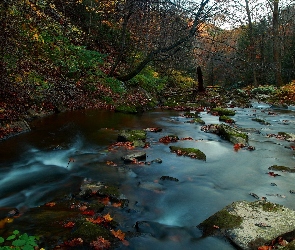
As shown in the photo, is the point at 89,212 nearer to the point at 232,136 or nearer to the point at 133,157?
the point at 133,157

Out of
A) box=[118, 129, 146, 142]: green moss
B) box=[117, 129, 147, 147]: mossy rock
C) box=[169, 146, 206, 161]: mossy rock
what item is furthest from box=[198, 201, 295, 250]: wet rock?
box=[118, 129, 146, 142]: green moss

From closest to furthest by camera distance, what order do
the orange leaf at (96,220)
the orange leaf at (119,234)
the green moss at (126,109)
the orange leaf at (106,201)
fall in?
the orange leaf at (119,234) < the orange leaf at (96,220) < the orange leaf at (106,201) < the green moss at (126,109)

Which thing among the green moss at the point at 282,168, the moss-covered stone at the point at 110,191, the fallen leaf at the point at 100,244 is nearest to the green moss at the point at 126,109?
the green moss at the point at 282,168

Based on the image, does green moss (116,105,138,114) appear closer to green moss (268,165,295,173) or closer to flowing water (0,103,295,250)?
flowing water (0,103,295,250)

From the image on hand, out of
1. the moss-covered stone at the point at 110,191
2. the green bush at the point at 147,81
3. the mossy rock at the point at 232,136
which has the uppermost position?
the green bush at the point at 147,81

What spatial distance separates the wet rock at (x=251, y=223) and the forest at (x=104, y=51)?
6167 mm

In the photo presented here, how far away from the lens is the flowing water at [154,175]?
4797 mm

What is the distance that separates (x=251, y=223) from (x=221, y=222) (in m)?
0.44

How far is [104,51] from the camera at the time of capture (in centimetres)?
2178

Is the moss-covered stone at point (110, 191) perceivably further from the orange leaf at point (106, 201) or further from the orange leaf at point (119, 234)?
the orange leaf at point (119, 234)

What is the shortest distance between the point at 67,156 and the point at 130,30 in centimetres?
1548

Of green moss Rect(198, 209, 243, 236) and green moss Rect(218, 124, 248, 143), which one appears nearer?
green moss Rect(198, 209, 243, 236)

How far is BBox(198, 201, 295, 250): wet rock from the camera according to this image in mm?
3953

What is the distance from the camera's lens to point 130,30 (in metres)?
21.3
